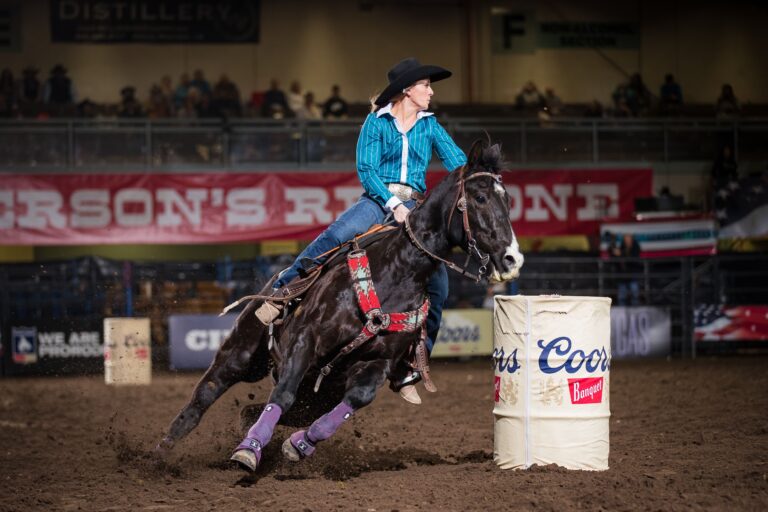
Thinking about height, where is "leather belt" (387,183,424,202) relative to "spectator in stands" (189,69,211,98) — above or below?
below

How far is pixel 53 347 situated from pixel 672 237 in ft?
36.1

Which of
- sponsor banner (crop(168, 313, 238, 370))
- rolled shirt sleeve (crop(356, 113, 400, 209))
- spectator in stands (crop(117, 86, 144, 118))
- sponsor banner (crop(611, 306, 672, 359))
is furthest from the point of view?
spectator in stands (crop(117, 86, 144, 118))

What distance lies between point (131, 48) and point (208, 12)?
6.78 feet

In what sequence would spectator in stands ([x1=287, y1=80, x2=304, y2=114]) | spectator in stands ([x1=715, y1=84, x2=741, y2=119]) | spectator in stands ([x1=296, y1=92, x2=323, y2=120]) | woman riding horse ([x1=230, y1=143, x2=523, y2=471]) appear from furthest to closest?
1. spectator in stands ([x1=287, y1=80, x2=304, y2=114])
2. spectator in stands ([x1=715, y1=84, x2=741, y2=119])
3. spectator in stands ([x1=296, y1=92, x2=323, y2=120])
4. woman riding horse ([x1=230, y1=143, x2=523, y2=471])

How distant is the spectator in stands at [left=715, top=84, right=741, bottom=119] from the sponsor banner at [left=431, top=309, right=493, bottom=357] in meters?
8.94

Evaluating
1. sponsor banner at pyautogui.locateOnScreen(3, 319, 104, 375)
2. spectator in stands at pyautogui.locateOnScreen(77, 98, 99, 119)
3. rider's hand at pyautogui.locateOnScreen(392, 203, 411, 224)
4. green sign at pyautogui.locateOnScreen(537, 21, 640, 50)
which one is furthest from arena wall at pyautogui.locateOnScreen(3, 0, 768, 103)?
rider's hand at pyautogui.locateOnScreen(392, 203, 411, 224)

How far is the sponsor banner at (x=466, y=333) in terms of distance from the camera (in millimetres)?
16906

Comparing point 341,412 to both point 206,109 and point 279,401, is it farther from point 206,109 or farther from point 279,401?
point 206,109

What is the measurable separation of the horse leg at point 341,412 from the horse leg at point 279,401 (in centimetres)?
18

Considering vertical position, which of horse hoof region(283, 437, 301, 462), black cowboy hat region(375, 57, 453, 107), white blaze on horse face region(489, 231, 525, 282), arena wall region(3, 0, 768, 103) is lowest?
horse hoof region(283, 437, 301, 462)

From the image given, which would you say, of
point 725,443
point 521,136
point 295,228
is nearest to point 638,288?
point 521,136

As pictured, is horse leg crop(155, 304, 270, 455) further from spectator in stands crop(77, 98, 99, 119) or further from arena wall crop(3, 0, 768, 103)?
arena wall crop(3, 0, 768, 103)

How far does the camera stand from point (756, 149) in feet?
66.9

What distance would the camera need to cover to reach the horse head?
19.0 ft
